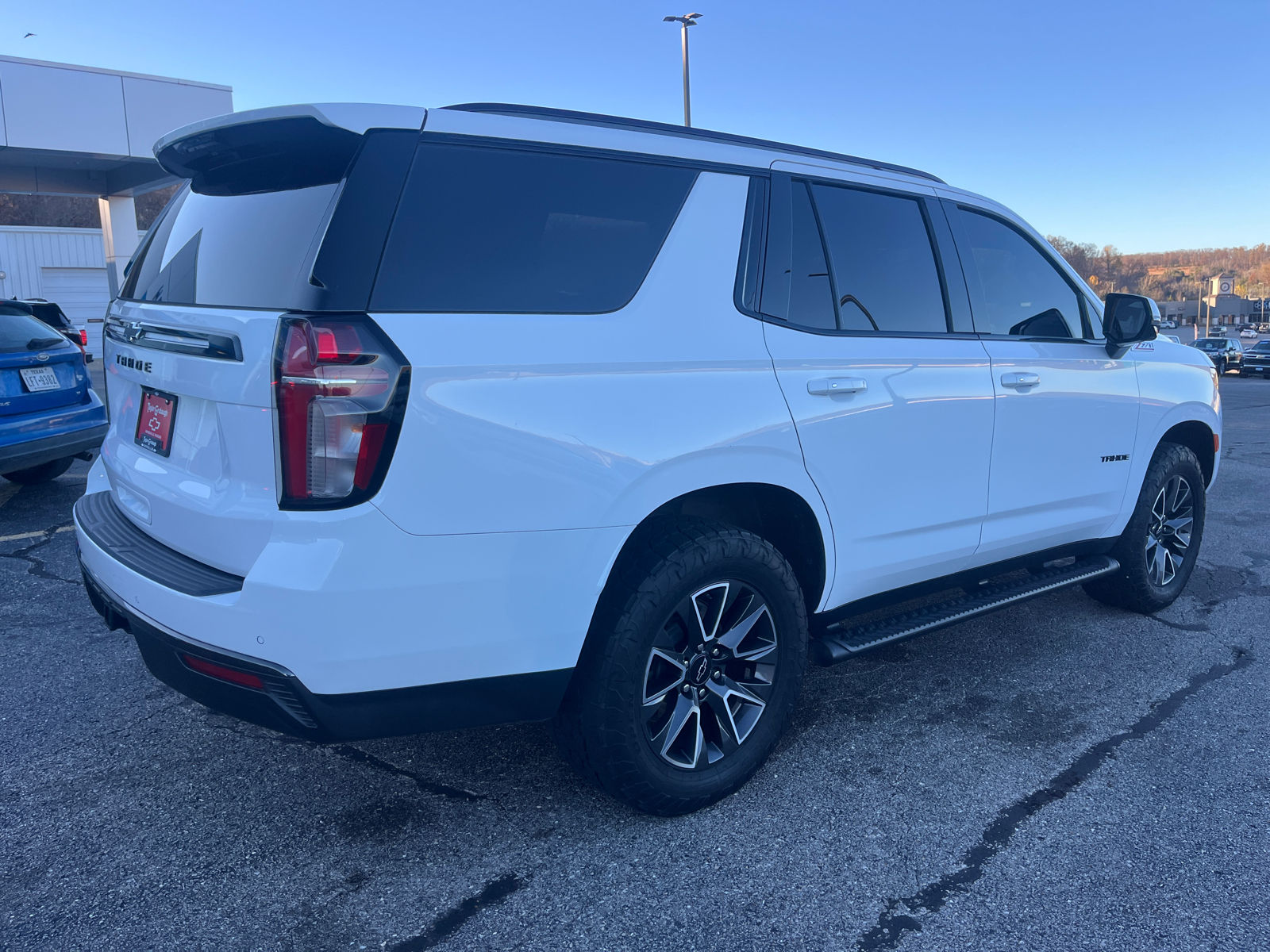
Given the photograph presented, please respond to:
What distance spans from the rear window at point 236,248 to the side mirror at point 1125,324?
340cm

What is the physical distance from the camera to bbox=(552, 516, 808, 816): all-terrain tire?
7.99ft

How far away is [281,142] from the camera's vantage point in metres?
2.21

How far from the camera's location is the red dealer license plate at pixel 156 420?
248 centimetres

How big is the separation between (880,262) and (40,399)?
5.77m

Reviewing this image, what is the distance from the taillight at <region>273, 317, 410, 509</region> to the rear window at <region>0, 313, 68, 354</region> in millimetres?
5211

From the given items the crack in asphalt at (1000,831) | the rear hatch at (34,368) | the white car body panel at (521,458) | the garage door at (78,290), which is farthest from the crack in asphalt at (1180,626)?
the garage door at (78,290)

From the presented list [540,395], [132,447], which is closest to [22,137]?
[132,447]

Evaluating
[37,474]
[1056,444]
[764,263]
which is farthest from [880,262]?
[37,474]

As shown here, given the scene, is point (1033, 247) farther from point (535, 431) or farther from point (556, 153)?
point (535, 431)

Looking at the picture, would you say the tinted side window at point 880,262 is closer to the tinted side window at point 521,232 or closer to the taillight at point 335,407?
the tinted side window at point 521,232

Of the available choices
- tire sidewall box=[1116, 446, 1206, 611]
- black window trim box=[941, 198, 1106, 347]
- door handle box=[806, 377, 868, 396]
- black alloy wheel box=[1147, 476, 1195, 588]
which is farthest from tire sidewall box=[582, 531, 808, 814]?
black alloy wheel box=[1147, 476, 1195, 588]

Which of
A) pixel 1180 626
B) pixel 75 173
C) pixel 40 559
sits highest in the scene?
pixel 75 173

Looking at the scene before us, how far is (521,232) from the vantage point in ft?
7.63

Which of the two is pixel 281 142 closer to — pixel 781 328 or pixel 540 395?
pixel 540 395
